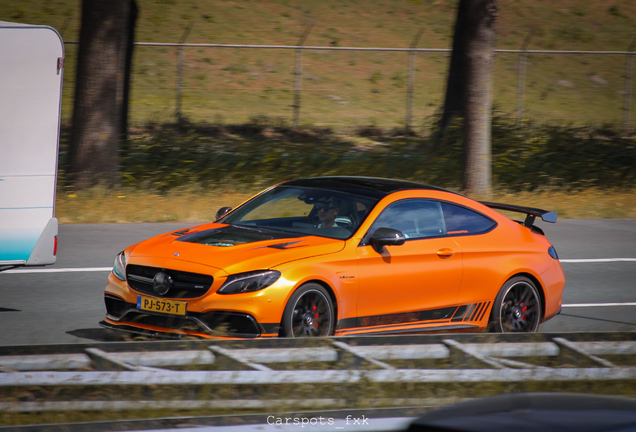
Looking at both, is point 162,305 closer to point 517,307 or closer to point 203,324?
point 203,324

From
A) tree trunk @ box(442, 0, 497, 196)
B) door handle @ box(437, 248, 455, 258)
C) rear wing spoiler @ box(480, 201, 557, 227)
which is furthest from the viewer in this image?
tree trunk @ box(442, 0, 497, 196)

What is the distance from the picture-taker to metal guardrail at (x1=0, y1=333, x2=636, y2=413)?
15.1ft

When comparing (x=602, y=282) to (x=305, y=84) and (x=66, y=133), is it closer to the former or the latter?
(x=66, y=133)

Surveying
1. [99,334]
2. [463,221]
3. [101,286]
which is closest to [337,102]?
[101,286]

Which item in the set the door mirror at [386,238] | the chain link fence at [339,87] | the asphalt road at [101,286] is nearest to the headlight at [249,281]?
the door mirror at [386,238]

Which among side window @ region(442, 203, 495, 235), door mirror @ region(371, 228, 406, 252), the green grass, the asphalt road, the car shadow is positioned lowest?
Answer: the car shadow

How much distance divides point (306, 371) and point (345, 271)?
1.79m

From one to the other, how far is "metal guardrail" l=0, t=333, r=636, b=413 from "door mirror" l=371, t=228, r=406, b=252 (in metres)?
1.58

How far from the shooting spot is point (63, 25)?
33.3 m

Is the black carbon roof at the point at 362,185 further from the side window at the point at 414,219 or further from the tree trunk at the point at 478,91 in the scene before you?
the tree trunk at the point at 478,91

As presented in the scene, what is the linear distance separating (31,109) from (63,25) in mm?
27330

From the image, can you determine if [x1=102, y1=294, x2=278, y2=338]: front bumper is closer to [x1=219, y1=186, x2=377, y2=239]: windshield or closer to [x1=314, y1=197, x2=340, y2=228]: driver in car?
[x1=219, y1=186, x2=377, y2=239]: windshield

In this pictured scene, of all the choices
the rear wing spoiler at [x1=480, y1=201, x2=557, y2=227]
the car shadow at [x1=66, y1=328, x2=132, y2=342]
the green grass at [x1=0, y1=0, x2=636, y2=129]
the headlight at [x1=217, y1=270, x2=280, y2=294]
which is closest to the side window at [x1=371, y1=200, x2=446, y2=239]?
the rear wing spoiler at [x1=480, y1=201, x2=557, y2=227]

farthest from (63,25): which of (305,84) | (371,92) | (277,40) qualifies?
(371,92)
